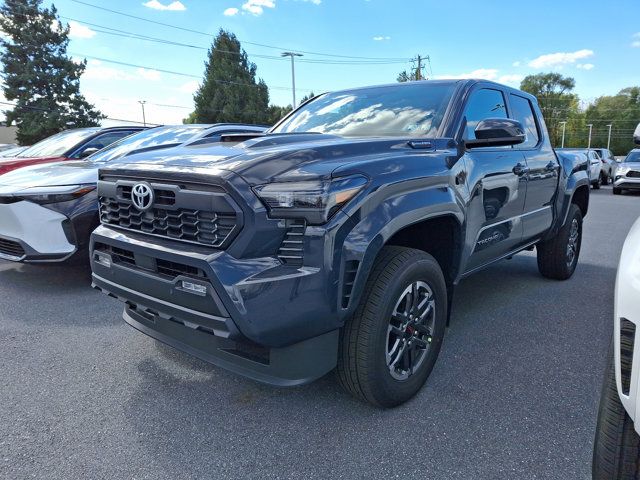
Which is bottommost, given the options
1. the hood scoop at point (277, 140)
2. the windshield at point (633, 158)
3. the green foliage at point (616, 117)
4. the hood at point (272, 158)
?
the windshield at point (633, 158)

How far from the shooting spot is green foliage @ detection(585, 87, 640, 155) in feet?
285

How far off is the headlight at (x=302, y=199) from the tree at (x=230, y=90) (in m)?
36.7

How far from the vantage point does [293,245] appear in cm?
192

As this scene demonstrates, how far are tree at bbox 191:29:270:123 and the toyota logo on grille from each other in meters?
36.2

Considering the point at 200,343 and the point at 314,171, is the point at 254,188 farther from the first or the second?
the point at 200,343

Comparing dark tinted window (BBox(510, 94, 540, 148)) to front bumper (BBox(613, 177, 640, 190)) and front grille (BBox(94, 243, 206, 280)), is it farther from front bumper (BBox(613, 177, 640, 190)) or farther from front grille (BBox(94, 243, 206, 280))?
front bumper (BBox(613, 177, 640, 190))

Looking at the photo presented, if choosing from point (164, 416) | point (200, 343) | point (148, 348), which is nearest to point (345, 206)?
point (200, 343)

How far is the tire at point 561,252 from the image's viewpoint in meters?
4.71

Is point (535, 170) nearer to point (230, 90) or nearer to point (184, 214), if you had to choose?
point (184, 214)

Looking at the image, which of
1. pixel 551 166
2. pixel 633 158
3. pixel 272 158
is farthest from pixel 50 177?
pixel 633 158

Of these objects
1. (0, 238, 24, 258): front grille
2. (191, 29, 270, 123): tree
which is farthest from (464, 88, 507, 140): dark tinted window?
(191, 29, 270, 123): tree

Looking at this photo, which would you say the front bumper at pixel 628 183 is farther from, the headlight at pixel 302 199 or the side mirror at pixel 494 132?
the headlight at pixel 302 199

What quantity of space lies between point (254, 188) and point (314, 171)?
0.28 m

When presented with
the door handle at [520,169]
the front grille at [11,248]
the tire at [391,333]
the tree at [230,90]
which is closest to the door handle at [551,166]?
the door handle at [520,169]
